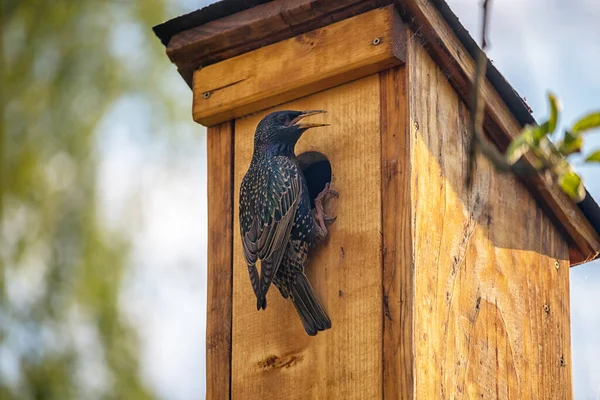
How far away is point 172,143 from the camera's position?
6172 mm

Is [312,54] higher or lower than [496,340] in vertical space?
higher

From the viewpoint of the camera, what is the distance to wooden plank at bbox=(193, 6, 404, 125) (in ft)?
12.1

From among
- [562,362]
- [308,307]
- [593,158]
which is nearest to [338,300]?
[308,307]

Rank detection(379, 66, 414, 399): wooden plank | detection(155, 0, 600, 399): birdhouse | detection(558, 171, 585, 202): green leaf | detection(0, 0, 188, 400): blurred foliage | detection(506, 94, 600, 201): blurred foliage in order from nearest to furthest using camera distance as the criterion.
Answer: detection(506, 94, 600, 201): blurred foliage → detection(558, 171, 585, 202): green leaf → detection(379, 66, 414, 399): wooden plank → detection(155, 0, 600, 399): birdhouse → detection(0, 0, 188, 400): blurred foliage

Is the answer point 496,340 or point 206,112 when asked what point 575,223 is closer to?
point 496,340

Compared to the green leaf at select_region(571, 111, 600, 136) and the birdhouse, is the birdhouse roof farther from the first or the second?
the green leaf at select_region(571, 111, 600, 136)

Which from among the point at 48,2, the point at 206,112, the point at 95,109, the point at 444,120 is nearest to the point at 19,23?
the point at 48,2

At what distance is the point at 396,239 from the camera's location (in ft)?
11.3

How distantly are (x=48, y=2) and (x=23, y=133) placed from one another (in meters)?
0.96

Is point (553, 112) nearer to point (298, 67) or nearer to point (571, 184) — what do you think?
point (571, 184)

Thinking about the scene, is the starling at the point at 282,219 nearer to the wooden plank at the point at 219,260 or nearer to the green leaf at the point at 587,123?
the wooden plank at the point at 219,260

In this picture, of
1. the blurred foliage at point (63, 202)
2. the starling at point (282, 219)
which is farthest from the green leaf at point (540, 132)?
the blurred foliage at point (63, 202)

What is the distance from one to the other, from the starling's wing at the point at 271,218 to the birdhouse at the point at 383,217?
14 cm

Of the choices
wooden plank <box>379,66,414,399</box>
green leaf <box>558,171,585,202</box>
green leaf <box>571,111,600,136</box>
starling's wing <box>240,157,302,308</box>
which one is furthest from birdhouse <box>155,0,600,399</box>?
green leaf <box>571,111,600,136</box>
